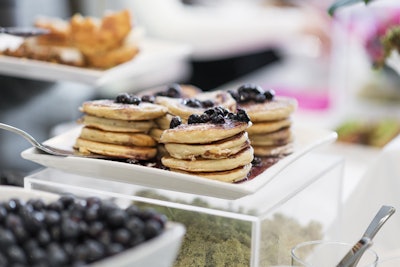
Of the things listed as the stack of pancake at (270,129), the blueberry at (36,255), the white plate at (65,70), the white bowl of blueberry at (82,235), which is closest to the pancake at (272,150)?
the stack of pancake at (270,129)

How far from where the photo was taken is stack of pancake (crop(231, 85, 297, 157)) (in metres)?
1.45

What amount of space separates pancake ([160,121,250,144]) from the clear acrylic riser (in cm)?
9

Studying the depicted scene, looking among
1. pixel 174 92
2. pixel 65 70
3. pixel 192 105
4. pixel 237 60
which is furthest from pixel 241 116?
pixel 237 60

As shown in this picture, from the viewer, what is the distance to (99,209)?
2.93ft

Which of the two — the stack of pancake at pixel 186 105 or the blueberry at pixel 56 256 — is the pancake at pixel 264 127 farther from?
the blueberry at pixel 56 256

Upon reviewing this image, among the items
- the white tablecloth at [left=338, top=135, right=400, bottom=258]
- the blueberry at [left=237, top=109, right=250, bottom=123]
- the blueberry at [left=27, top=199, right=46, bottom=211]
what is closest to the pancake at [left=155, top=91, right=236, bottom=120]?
the blueberry at [left=237, top=109, right=250, bottom=123]

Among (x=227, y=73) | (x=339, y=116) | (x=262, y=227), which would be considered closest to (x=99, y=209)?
(x=262, y=227)

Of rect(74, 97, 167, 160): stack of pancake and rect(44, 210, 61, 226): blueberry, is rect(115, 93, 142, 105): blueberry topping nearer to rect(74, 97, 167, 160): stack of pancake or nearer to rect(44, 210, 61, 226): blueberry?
rect(74, 97, 167, 160): stack of pancake

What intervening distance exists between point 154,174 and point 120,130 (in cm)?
18

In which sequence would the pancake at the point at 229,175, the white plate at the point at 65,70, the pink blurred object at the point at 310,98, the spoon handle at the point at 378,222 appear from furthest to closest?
the pink blurred object at the point at 310,98
the white plate at the point at 65,70
the pancake at the point at 229,175
the spoon handle at the point at 378,222

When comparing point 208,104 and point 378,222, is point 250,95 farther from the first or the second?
point 378,222

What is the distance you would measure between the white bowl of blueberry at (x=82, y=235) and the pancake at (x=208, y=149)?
0.37 metres

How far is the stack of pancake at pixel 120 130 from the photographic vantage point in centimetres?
138

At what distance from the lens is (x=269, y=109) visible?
4.82 ft
